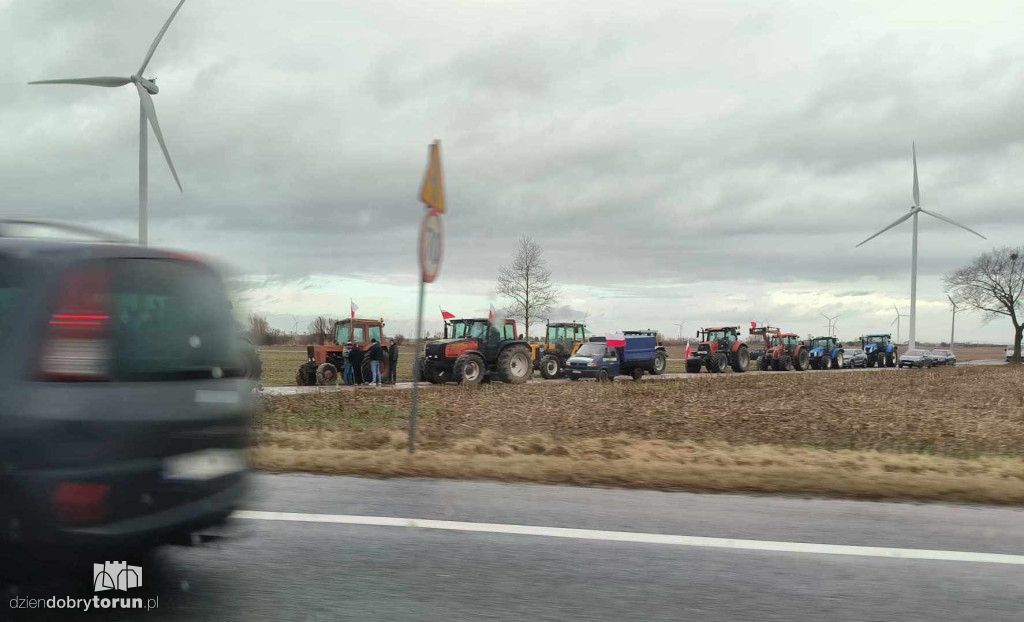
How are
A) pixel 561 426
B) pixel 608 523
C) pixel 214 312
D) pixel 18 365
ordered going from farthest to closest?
pixel 561 426 → pixel 608 523 → pixel 214 312 → pixel 18 365

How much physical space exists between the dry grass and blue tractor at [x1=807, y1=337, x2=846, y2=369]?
2396 cm

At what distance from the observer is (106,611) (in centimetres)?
341

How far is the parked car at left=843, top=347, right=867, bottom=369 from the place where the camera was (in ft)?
175

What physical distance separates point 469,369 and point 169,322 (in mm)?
22201

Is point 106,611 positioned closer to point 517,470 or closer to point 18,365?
point 18,365

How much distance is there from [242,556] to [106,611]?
2.90ft

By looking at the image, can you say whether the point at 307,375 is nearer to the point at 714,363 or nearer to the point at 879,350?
the point at 714,363

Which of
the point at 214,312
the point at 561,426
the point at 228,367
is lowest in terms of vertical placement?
the point at 561,426

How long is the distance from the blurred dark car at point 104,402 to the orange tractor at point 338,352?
867 inches

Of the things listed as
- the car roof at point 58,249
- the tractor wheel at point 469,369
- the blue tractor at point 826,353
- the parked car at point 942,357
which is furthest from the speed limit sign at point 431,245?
the parked car at point 942,357

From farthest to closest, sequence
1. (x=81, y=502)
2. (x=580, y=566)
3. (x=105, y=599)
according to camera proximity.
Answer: (x=580, y=566) → (x=105, y=599) → (x=81, y=502)

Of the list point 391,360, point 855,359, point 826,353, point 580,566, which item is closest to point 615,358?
point 391,360

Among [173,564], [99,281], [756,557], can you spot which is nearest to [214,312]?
[99,281]

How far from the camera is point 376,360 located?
975 inches
